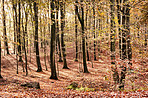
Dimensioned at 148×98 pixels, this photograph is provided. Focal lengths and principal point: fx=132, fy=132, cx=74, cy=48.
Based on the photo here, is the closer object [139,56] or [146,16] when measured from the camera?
[139,56]

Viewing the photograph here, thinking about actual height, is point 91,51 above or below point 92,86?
above

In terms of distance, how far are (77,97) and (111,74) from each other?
7.53 feet

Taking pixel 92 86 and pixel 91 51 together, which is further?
pixel 91 51

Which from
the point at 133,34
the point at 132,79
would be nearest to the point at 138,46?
the point at 133,34

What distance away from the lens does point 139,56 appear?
8.27 metres

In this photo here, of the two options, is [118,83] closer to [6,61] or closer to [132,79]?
[132,79]

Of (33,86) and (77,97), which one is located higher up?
(77,97)

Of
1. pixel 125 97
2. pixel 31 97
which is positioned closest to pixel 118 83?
pixel 125 97

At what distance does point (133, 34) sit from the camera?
24.3ft

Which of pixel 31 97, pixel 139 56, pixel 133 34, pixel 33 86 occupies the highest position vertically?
pixel 133 34

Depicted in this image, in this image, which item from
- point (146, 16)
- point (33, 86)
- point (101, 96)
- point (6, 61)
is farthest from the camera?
point (6, 61)

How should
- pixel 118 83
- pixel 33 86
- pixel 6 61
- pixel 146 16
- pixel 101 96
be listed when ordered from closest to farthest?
pixel 101 96 → pixel 118 83 → pixel 33 86 → pixel 146 16 → pixel 6 61

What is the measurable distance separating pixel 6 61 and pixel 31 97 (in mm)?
18343

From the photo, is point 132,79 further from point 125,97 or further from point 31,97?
point 31,97
